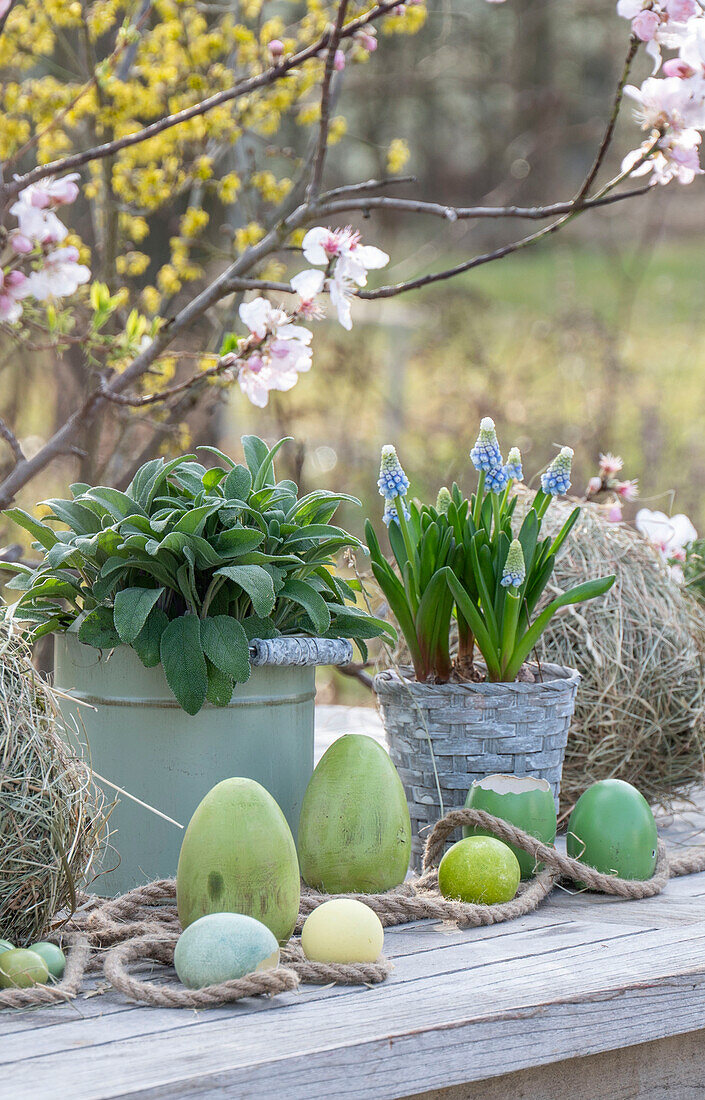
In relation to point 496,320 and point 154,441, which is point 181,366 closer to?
point 154,441

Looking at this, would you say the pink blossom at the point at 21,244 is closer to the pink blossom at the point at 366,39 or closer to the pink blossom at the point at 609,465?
the pink blossom at the point at 366,39

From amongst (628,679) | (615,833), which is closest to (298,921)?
(615,833)

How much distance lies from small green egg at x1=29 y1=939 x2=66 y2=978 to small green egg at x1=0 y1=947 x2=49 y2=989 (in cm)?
1

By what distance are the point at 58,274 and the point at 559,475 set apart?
2.82ft

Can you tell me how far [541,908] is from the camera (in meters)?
1.16

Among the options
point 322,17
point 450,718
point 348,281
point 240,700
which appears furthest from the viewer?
point 322,17

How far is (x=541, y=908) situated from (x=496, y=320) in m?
4.85

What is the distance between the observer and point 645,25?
1430mm

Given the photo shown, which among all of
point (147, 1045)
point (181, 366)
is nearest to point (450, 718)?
point (147, 1045)

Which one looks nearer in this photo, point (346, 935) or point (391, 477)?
point (346, 935)

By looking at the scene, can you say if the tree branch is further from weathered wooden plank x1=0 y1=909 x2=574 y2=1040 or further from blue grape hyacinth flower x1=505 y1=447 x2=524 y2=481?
weathered wooden plank x1=0 y1=909 x2=574 y2=1040

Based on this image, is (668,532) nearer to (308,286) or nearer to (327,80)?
(308,286)

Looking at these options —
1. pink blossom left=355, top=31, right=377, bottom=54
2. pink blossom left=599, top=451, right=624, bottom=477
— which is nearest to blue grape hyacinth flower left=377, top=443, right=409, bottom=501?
pink blossom left=599, top=451, right=624, bottom=477

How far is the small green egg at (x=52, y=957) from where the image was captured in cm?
92
